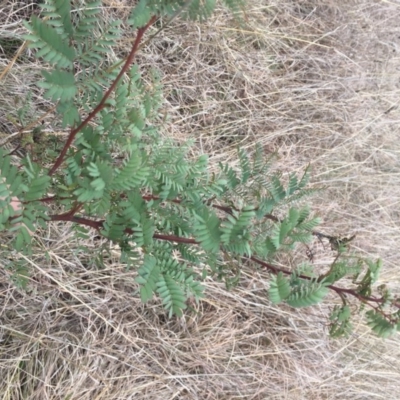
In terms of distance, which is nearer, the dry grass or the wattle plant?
the wattle plant

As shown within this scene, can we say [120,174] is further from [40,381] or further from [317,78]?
[317,78]

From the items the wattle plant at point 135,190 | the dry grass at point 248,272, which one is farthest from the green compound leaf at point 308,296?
the dry grass at point 248,272

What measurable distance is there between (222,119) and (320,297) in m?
1.00

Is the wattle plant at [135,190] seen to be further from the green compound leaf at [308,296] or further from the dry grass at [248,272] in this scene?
the dry grass at [248,272]

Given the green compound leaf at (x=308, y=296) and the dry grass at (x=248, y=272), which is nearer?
the green compound leaf at (x=308, y=296)

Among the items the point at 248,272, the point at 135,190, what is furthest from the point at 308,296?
the point at 248,272

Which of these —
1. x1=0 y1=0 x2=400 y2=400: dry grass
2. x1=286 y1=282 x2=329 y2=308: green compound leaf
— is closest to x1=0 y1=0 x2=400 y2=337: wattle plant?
x1=286 y1=282 x2=329 y2=308: green compound leaf

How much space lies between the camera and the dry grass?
1.23m

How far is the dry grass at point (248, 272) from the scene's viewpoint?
4.03 feet

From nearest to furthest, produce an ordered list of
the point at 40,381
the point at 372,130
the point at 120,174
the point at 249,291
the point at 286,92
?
the point at 120,174
the point at 40,381
the point at 249,291
the point at 286,92
the point at 372,130

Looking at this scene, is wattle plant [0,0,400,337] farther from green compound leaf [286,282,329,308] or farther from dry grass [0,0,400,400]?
dry grass [0,0,400,400]

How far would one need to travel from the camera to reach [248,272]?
1.44 m

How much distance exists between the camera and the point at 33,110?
4.13ft

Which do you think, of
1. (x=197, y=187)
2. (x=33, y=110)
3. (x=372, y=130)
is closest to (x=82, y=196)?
(x=197, y=187)
